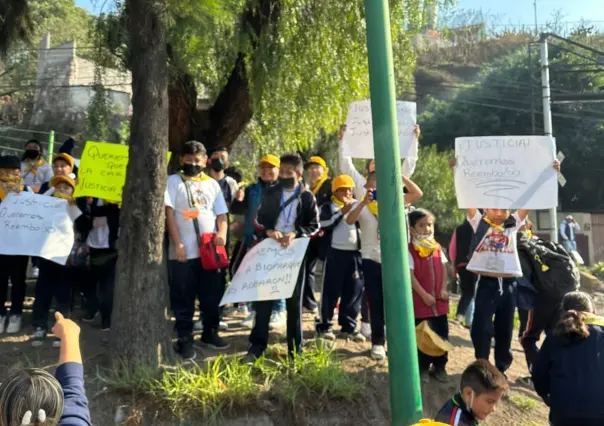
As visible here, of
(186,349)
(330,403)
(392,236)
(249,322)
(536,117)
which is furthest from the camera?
(536,117)

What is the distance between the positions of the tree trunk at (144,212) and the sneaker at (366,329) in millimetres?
2139

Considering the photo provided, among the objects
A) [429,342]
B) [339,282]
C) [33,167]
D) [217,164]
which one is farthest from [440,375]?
[33,167]

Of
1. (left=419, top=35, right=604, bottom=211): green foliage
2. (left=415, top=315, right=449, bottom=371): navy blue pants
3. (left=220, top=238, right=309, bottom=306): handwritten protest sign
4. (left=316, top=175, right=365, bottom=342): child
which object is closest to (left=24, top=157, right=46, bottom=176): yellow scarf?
(left=220, top=238, right=309, bottom=306): handwritten protest sign

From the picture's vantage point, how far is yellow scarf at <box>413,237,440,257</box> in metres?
5.65

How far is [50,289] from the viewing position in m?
5.99

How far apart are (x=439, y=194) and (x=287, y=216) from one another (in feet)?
53.4

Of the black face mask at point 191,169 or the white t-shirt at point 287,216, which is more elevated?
the black face mask at point 191,169

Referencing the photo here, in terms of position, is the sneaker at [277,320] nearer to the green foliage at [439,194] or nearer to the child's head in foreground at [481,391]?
the child's head in foreground at [481,391]

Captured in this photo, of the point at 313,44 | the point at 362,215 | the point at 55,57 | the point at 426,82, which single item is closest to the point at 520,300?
the point at 362,215

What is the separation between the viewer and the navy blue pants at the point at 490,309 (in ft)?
18.4

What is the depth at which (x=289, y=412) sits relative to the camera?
4910mm

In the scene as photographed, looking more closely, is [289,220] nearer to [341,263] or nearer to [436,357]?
[341,263]

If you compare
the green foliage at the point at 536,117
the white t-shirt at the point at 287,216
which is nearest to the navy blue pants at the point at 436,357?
the white t-shirt at the point at 287,216

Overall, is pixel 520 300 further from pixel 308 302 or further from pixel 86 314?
pixel 86 314
